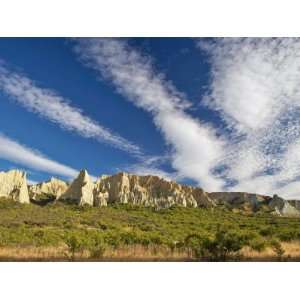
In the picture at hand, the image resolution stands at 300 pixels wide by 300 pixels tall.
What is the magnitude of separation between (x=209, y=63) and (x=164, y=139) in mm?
2162

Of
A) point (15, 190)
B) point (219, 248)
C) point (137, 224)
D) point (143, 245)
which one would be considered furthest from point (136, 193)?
point (219, 248)

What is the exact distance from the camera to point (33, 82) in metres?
9.70

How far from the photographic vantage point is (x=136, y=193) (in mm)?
17547

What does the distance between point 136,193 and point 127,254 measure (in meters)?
9.80

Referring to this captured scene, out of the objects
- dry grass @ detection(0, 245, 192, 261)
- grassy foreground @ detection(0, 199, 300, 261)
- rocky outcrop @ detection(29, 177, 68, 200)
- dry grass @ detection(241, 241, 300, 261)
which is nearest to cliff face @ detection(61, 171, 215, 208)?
rocky outcrop @ detection(29, 177, 68, 200)

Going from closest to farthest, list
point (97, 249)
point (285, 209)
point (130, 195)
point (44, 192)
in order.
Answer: point (97, 249) < point (285, 209) < point (44, 192) < point (130, 195)

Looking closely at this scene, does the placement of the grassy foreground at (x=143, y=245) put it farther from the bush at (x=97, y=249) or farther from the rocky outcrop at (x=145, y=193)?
the rocky outcrop at (x=145, y=193)

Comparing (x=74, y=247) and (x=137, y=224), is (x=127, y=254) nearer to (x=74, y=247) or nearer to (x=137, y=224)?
(x=74, y=247)

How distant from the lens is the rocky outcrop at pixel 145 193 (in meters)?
13.9
